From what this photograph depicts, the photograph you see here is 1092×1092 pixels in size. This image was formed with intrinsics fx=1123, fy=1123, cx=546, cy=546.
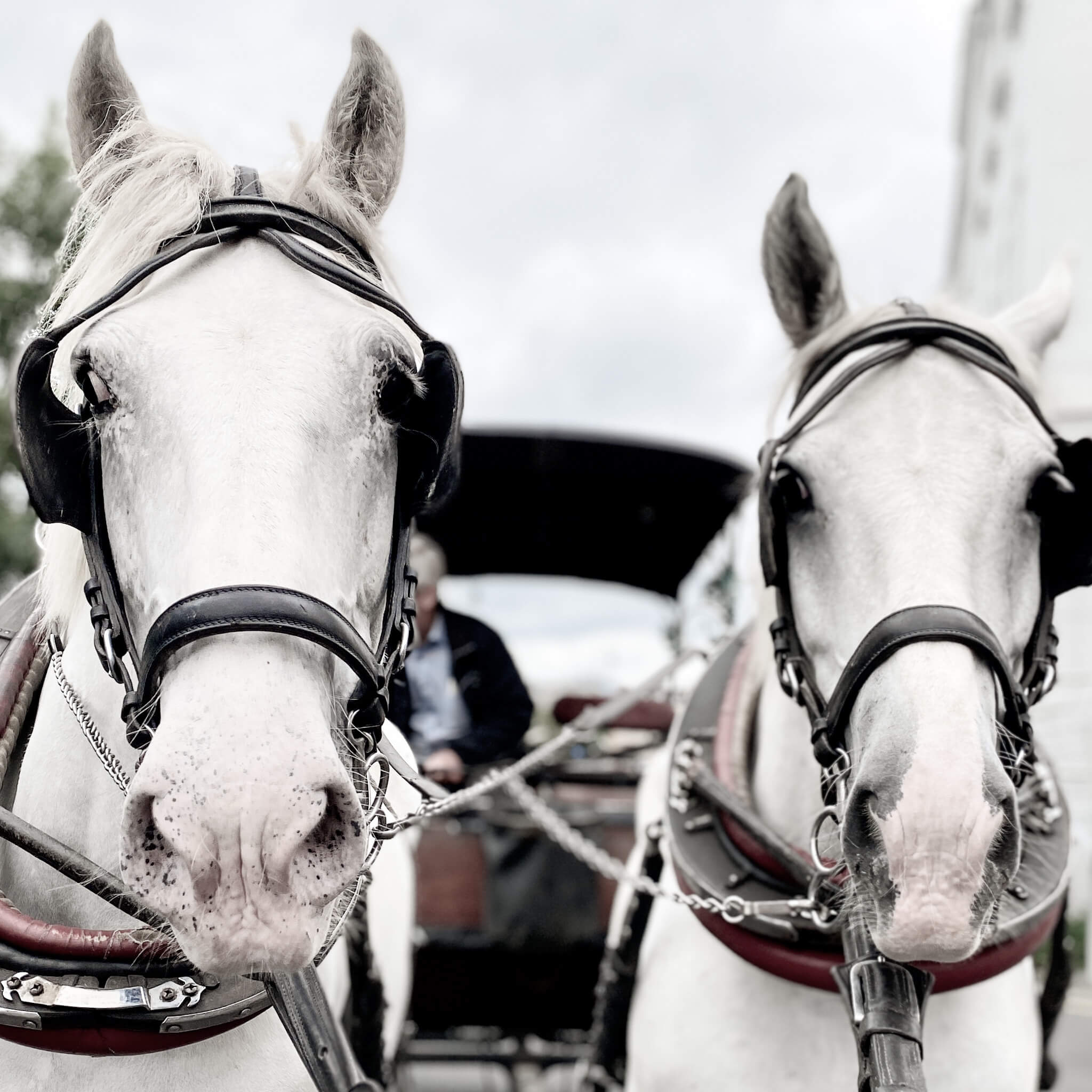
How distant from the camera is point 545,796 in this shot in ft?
15.6

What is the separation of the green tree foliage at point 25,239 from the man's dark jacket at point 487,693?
30.0 feet

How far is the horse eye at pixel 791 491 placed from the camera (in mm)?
1880

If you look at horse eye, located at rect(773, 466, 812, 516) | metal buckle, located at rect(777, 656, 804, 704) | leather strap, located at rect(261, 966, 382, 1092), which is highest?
horse eye, located at rect(773, 466, 812, 516)

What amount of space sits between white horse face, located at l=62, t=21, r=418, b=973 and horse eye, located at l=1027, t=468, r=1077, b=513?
1.01 m

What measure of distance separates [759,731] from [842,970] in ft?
1.91

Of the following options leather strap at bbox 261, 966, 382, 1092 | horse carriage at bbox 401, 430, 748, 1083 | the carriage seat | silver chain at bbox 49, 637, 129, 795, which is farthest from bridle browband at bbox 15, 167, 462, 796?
the carriage seat

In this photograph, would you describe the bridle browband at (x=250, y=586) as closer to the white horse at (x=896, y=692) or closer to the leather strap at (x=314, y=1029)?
the leather strap at (x=314, y=1029)

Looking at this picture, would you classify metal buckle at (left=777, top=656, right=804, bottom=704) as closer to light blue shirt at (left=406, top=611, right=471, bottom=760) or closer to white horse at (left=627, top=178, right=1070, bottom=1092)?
white horse at (left=627, top=178, right=1070, bottom=1092)

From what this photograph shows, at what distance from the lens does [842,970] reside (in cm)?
181

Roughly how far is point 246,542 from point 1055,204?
13003 mm

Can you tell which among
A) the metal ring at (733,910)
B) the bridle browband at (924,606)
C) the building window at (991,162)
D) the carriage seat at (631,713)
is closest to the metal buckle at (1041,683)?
the bridle browband at (924,606)

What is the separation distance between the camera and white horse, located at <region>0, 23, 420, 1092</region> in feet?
3.84

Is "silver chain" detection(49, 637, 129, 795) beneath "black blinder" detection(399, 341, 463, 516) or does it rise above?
beneath

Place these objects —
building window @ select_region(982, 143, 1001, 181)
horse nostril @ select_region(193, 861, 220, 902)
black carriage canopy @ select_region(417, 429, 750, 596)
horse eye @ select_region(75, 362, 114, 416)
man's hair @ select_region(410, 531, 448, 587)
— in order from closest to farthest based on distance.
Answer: horse nostril @ select_region(193, 861, 220, 902) < horse eye @ select_region(75, 362, 114, 416) < man's hair @ select_region(410, 531, 448, 587) < black carriage canopy @ select_region(417, 429, 750, 596) < building window @ select_region(982, 143, 1001, 181)
